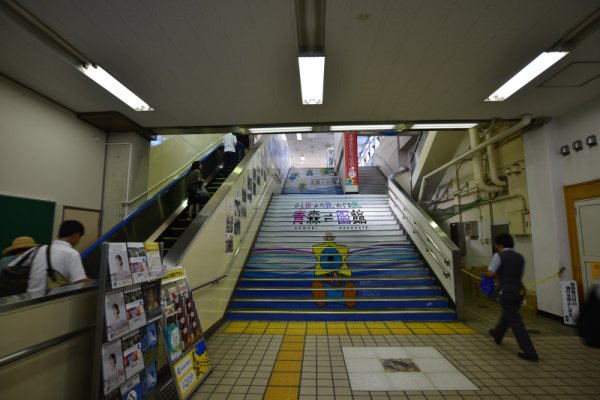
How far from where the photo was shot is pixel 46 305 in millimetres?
1831

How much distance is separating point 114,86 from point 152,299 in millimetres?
2912

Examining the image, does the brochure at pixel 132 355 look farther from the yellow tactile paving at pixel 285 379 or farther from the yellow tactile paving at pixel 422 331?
the yellow tactile paving at pixel 422 331

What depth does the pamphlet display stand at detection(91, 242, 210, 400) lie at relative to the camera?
198 cm

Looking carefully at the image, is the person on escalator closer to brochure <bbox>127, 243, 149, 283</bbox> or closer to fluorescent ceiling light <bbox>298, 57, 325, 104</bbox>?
fluorescent ceiling light <bbox>298, 57, 325, 104</bbox>


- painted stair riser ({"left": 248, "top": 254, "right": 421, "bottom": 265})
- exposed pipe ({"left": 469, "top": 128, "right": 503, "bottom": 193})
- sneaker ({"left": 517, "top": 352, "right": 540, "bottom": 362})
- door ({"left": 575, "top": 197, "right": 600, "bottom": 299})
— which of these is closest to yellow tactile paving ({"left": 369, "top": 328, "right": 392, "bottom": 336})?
sneaker ({"left": 517, "top": 352, "right": 540, "bottom": 362})

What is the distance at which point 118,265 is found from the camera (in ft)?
7.09

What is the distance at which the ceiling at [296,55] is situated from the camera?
2.66 metres

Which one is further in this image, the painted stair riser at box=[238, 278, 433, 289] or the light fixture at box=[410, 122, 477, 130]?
the painted stair riser at box=[238, 278, 433, 289]

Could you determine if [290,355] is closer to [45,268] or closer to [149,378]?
[149,378]

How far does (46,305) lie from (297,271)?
4.33 m

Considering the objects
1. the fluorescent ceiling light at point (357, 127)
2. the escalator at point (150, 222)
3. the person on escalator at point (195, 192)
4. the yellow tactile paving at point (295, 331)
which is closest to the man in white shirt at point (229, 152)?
the escalator at point (150, 222)

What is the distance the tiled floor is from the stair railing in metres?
0.58

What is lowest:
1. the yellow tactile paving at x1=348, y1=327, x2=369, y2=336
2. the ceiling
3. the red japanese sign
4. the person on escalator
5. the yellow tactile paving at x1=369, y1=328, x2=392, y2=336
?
the yellow tactile paving at x1=348, y1=327, x2=369, y2=336

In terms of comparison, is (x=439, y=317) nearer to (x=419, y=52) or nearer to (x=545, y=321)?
(x=545, y=321)
